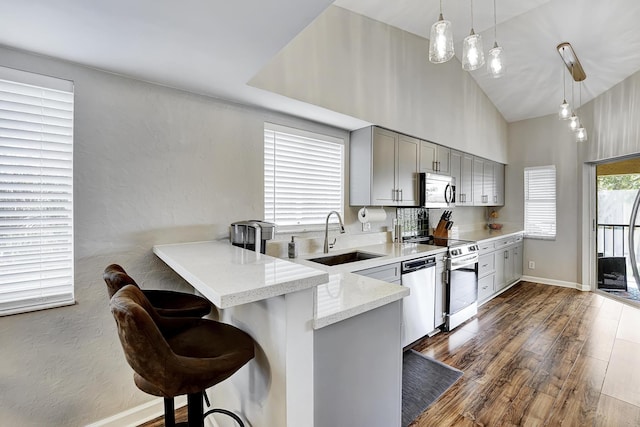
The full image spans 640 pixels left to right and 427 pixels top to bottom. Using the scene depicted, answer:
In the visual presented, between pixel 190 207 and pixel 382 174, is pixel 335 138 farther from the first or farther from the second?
pixel 190 207

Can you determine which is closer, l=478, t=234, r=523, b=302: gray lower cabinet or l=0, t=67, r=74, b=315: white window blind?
l=0, t=67, r=74, b=315: white window blind

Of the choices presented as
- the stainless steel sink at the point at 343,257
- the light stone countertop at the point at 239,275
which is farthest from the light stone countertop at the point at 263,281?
the stainless steel sink at the point at 343,257

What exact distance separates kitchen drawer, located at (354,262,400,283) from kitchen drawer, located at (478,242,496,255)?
187cm

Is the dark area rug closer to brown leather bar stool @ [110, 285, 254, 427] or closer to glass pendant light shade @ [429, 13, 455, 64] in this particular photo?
brown leather bar stool @ [110, 285, 254, 427]

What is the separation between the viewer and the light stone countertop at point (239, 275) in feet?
2.88

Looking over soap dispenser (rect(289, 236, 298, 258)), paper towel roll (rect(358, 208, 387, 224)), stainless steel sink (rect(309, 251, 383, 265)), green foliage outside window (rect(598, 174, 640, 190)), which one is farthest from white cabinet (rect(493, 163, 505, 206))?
soap dispenser (rect(289, 236, 298, 258))

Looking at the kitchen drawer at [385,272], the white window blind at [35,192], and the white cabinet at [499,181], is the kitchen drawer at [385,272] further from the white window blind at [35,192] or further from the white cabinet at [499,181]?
the white cabinet at [499,181]

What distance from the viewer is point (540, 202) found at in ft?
17.0

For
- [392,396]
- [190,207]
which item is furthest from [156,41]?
[392,396]

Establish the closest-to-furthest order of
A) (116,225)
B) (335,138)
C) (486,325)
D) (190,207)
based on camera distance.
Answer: (116,225), (190,207), (335,138), (486,325)

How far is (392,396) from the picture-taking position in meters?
1.42

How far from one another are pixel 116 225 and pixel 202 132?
87cm

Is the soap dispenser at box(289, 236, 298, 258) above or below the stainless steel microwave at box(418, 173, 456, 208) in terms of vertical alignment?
below

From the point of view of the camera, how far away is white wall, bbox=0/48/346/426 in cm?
155
